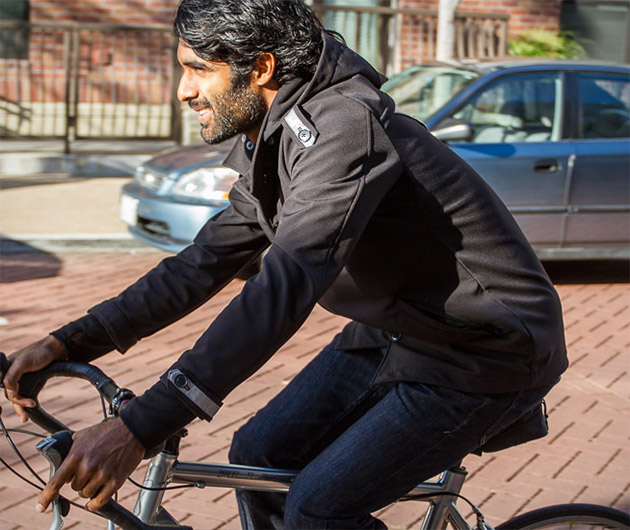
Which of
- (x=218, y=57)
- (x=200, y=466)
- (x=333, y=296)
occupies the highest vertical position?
(x=218, y=57)

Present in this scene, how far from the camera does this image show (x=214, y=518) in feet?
12.3

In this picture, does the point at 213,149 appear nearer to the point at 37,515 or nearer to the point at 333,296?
the point at 37,515

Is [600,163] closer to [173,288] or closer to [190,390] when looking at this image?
[173,288]

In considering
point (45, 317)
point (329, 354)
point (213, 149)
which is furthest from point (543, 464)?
point (213, 149)

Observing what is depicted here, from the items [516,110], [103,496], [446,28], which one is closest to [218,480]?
[103,496]

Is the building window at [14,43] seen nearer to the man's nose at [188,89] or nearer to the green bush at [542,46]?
the green bush at [542,46]

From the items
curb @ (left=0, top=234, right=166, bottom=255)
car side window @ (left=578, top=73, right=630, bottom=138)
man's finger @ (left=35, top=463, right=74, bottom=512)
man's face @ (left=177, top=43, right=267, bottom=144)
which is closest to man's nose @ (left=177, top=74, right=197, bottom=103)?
man's face @ (left=177, top=43, right=267, bottom=144)

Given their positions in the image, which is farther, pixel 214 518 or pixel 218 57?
pixel 214 518

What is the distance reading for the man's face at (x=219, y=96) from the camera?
7.48 ft

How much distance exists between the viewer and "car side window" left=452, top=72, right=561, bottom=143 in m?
7.29

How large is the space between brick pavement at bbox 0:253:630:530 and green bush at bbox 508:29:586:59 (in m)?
6.40

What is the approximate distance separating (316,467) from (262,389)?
2.92m

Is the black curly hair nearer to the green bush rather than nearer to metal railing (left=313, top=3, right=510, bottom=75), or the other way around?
metal railing (left=313, top=3, right=510, bottom=75)

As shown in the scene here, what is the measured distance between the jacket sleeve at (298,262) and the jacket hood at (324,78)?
152 millimetres
